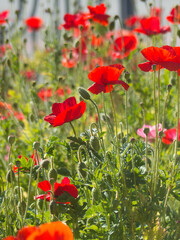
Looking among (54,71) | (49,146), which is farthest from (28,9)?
(49,146)

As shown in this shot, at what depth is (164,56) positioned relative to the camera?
2.81ft

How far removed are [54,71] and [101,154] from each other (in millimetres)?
1078

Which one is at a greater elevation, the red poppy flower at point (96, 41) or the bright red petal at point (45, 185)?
the red poppy flower at point (96, 41)

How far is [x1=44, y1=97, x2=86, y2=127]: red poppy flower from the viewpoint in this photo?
84 centimetres

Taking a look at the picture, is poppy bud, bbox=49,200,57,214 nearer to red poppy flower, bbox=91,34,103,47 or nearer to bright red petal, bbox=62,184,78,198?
bright red petal, bbox=62,184,78,198

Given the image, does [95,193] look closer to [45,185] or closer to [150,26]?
[45,185]

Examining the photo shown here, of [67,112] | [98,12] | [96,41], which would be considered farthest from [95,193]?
[96,41]

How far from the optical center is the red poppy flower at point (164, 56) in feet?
2.78

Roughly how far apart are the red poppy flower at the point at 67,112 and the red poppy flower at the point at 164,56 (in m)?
0.18

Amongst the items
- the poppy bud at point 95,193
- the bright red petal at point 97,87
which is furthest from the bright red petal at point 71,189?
the bright red petal at point 97,87

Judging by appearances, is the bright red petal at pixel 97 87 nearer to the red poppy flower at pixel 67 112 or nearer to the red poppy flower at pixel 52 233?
the red poppy flower at pixel 67 112

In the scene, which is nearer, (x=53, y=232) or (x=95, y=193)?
(x=53, y=232)

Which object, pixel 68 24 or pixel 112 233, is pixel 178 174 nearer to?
pixel 112 233

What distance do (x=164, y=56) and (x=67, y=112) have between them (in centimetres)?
24
